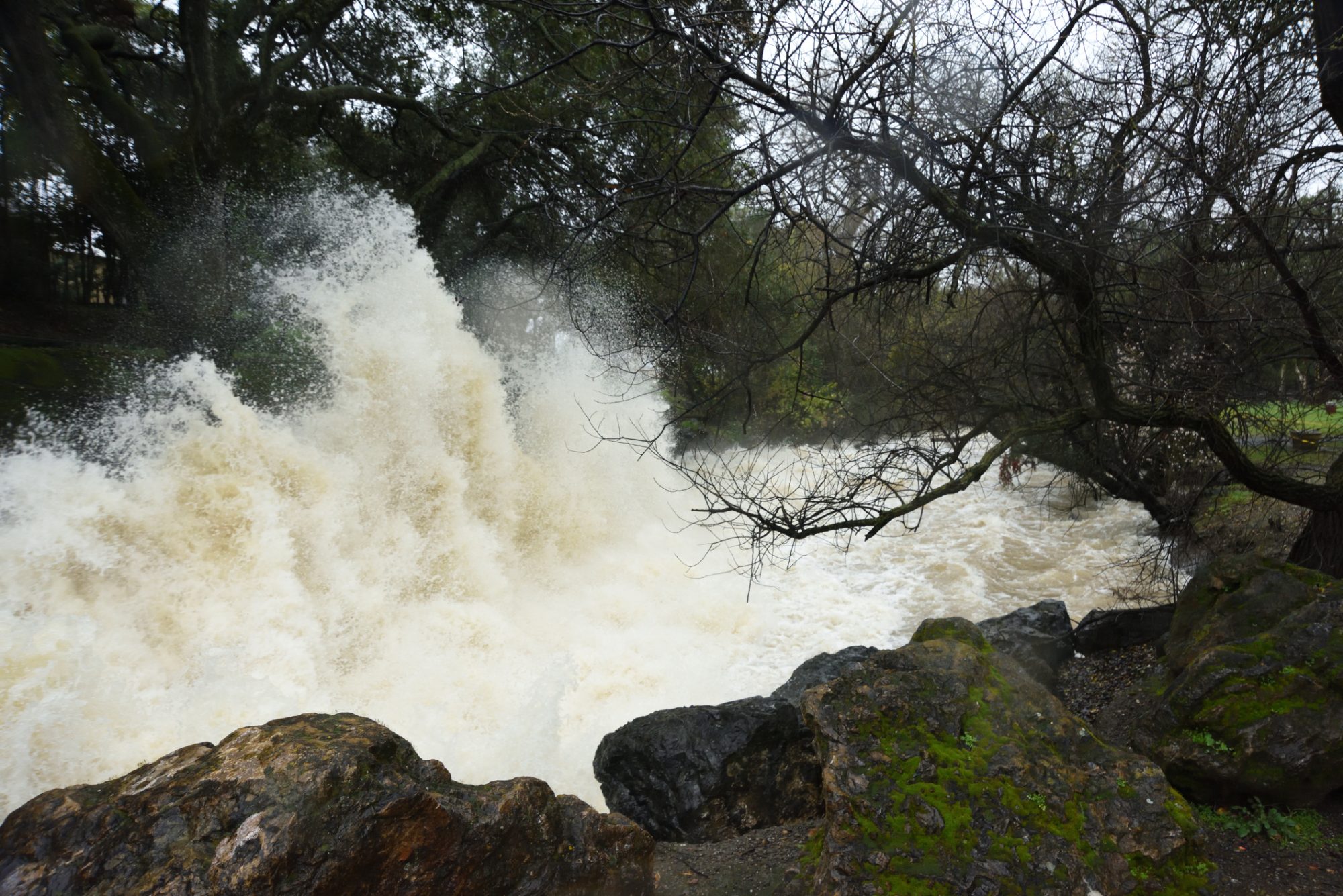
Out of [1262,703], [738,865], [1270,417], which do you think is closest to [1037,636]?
[1270,417]

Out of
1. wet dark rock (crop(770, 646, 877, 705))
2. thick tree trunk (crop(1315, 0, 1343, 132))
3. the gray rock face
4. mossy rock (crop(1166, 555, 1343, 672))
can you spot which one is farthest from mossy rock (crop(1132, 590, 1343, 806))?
thick tree trunk (crop(1315, 0, 1343, 132))

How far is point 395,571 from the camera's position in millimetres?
7828

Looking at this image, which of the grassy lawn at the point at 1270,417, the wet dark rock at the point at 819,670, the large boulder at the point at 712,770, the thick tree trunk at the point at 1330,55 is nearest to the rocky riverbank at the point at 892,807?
the large boulder at the point at 712,770

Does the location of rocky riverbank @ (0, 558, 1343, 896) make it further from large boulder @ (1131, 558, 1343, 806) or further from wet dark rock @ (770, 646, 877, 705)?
wet dark rock @ (770, 646, 877, 705)

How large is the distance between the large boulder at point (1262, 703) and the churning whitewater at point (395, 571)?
3.61 m

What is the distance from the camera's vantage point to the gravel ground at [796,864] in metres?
2.84

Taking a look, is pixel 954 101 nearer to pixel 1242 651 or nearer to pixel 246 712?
pixel 1242 651

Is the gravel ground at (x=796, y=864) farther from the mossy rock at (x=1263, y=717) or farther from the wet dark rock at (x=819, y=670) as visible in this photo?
the wet dark rock at (x=819, y=670)

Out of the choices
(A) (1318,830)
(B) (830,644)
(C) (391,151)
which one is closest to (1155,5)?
(A) (1318,830)

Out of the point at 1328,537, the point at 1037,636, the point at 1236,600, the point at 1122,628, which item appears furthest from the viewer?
A: the point at 1037,636

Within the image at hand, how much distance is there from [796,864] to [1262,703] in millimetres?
2254

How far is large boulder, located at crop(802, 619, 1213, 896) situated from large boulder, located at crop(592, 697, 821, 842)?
4.38 feet

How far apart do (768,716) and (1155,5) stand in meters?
4.63

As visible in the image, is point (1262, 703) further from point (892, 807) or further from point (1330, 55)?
point (1330, 55)
